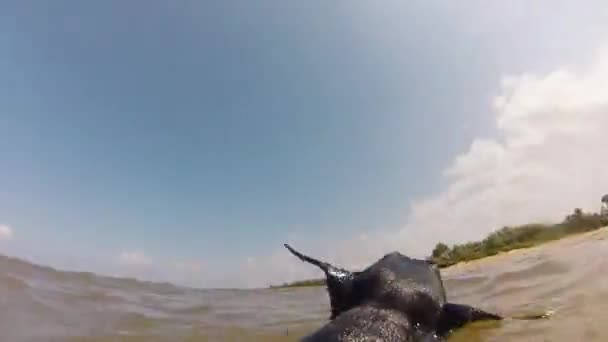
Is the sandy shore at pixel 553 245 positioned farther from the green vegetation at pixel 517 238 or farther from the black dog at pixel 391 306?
the black dog at pixel 391 306

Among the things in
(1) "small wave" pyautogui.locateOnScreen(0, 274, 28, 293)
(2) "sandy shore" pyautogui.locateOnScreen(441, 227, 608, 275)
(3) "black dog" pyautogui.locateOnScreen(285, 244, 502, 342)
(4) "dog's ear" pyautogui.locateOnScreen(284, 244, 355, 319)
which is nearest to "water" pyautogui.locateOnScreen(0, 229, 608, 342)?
(1) "small wave" pyautogui.locateOnScreen(0, 274, 28, 293)

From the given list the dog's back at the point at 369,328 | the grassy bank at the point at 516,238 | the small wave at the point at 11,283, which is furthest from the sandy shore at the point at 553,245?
the small wave at the point at 11,283

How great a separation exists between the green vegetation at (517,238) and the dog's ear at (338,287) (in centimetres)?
2135

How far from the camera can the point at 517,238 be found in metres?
29.5

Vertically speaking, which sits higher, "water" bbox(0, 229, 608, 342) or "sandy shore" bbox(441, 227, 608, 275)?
"sandy shore" bbox(441, 227, 608, 275)

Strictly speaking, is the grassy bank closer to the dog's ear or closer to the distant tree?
the distant tree

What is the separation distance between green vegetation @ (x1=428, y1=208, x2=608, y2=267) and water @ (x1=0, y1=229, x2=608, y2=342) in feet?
48.7

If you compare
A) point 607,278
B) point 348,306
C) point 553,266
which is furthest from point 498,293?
point 348,306

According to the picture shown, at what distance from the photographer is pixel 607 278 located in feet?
23.9

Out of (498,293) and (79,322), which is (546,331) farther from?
(79,322)

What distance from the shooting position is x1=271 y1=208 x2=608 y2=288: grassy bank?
2550 centimetres

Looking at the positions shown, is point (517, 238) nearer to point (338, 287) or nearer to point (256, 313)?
point (256, 313)

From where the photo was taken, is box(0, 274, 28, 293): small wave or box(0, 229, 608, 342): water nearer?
box(0, 229, 608, 342): water

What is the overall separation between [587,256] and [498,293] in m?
2.31
